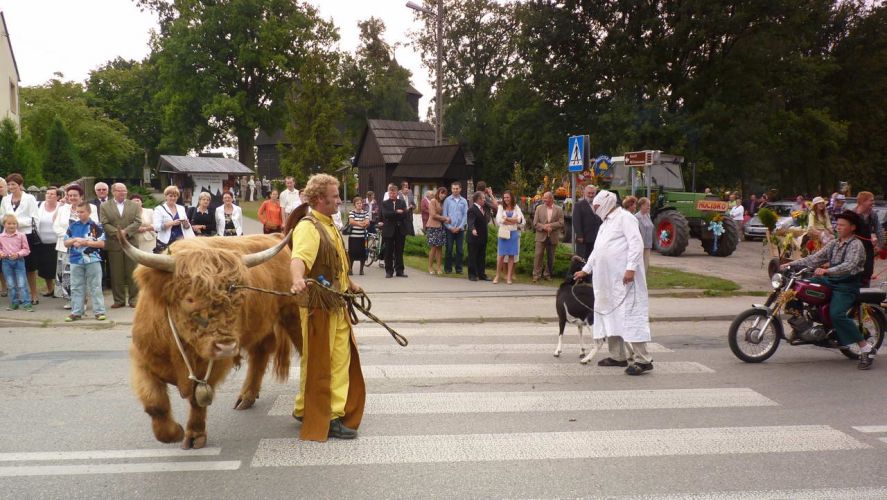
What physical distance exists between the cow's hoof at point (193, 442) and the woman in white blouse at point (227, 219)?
7.81 meters

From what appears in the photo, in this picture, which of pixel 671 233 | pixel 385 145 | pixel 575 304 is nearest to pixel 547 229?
pixel 575 304

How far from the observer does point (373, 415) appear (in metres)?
6.30

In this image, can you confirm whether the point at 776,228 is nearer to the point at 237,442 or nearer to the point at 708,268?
the point at 708,268

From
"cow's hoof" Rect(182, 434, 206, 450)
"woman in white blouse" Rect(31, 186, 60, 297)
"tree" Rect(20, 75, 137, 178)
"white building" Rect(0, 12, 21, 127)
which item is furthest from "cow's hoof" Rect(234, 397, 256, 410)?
"tree" Rect(20, 75, 137, 178)

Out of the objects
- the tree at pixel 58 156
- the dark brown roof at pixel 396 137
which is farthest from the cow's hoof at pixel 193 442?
the tree at pixel 58 156

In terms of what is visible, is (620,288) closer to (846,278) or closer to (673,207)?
(846,278)

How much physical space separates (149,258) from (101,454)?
1.64 metres

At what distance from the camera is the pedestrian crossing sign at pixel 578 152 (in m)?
13.7

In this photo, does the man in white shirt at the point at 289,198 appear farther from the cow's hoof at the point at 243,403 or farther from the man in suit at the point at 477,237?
the cow's hoof at the point at 243,403

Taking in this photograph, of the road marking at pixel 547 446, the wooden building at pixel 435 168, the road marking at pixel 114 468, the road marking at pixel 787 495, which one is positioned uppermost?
the wooden building at pixel 435 168

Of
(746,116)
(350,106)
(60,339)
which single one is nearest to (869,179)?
(746,116)

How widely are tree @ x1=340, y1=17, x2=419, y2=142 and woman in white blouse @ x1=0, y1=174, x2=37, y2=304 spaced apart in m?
52.9

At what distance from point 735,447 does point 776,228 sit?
12196 mm

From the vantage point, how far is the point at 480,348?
9.22m
